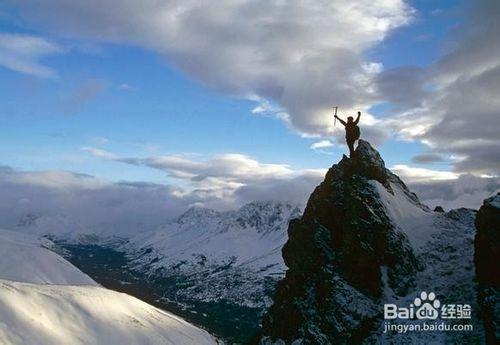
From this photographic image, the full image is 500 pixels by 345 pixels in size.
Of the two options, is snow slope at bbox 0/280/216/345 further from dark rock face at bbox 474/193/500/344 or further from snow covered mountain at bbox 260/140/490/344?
dark rock face at bbox 474/193/500/344

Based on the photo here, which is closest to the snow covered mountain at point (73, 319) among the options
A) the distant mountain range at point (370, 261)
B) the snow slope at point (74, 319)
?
the snow slope at point (74, 319)

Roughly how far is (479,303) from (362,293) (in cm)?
1297

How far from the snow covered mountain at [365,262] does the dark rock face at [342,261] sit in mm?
124

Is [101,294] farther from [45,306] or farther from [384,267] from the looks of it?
[384,267]

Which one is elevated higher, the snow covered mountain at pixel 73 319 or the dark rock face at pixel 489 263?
the dark rock face at pixel 489 263

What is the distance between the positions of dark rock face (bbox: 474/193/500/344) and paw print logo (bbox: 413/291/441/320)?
15.5 ft

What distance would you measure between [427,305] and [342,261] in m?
11.6

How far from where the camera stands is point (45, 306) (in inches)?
4126

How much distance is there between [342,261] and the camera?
5666 cm

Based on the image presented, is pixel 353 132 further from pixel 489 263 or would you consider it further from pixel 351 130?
pixel 489 263

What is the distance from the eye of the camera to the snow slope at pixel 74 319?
87.8 metres

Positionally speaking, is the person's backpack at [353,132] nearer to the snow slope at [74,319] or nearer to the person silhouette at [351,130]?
the person silhouette at [351,130]

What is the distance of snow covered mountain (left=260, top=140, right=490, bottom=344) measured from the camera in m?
50.2

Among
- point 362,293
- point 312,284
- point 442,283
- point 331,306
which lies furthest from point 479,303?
point 312,284
